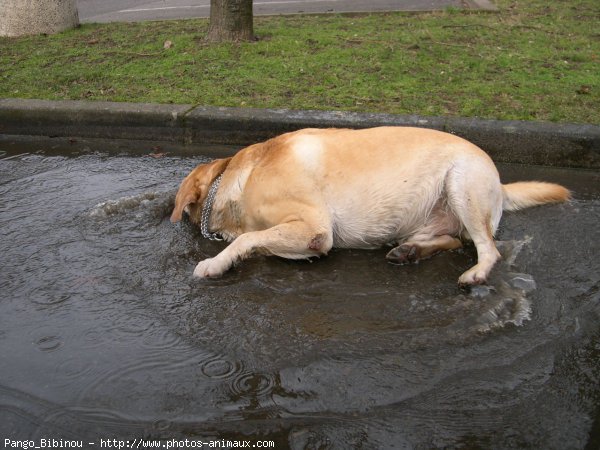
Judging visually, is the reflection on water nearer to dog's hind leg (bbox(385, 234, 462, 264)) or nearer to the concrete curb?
dog's hind leg (bbox(385, 234, 462, 264))

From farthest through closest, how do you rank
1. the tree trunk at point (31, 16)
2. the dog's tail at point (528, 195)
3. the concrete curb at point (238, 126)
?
the tree trunk at point (31, 16)
the concrete curb at point (238, 126)
the dog's tail at point (528, 195)

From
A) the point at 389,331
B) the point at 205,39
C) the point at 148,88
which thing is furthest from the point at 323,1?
the point at 389,331

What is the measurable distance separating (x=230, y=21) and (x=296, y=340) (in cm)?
628

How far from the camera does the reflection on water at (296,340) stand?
8.46ft

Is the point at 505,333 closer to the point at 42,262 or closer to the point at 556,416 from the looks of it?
the point at 556,416

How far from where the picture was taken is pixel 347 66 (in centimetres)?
734

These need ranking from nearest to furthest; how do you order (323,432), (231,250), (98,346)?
(323,432)
(98,346)
(231,250)

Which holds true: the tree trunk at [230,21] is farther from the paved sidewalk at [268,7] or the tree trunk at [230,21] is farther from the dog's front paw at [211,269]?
the dog's front paw at [211,269]

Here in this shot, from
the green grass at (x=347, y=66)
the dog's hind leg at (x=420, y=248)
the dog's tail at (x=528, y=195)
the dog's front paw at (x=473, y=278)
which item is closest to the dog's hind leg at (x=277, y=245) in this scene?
the dog's hind leg at (x=420, y=248)

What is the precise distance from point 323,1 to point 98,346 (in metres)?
11.8

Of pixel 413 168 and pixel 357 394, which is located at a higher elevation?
pixel 413 168

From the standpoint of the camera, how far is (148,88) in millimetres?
6957

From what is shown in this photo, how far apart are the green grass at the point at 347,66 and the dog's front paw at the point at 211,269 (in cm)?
280

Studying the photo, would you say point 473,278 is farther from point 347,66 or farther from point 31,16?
point 31,16
